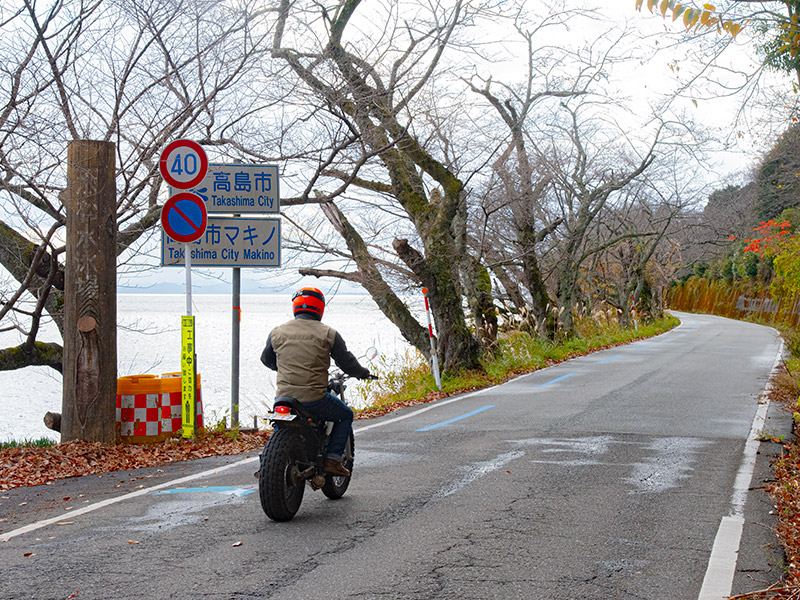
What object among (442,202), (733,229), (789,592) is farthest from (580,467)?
(733,229)

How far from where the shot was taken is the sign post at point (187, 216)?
8945 mm

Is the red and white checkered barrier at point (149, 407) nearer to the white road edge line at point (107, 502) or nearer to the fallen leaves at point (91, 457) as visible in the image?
the fallen leaves at point (91, 457)

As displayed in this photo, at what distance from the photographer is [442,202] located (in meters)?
17.1

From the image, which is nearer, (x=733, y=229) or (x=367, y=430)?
(x=367, y=430)

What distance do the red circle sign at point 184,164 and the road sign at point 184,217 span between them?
0.22 meters

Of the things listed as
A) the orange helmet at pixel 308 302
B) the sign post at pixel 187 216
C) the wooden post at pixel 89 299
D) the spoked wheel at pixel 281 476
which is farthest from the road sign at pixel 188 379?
the spoked wheel at pixel 281 476

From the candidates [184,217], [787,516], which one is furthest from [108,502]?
[787,516]

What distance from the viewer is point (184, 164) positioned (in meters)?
9.02

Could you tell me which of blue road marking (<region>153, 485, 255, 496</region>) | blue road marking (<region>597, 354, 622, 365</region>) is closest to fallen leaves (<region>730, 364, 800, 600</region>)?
blue road marking (<region>153, 485, 255, 496</region>)

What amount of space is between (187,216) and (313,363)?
4.14 m

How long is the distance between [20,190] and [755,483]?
8.34 m

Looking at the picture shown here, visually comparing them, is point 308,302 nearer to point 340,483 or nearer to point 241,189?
point 340,483

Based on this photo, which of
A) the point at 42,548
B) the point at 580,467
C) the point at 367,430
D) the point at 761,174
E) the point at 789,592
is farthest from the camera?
the point at 761,174

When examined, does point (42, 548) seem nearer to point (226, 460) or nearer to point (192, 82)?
point (226, 460)
